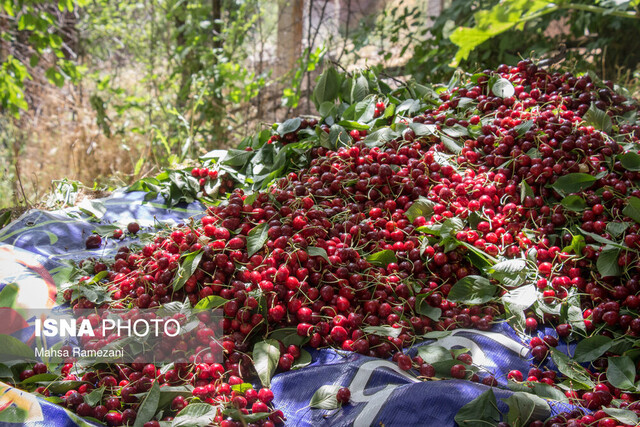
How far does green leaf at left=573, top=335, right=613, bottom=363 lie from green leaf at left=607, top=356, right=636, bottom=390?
30 mm

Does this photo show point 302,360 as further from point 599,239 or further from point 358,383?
point 599,239

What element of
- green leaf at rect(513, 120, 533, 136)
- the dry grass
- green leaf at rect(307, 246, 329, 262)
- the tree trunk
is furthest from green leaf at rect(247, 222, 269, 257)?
the tree trunk

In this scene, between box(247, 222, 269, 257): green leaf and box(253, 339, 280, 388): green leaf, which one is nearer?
box(253, 339, 280, 388): green leaf

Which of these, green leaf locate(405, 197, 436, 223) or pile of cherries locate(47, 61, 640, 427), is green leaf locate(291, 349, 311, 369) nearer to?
pile of cherries locate(47, 61, 640, 427)

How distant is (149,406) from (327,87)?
1570mm

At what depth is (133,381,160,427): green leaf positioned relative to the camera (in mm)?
987

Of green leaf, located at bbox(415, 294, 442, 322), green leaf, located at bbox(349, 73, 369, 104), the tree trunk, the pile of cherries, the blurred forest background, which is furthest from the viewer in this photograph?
the tree trunk

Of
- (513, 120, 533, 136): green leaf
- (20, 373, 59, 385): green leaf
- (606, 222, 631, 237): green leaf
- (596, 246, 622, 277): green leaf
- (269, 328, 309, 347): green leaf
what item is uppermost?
(513, 120, 533, 136): green leaf

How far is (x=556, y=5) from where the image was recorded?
1.37m

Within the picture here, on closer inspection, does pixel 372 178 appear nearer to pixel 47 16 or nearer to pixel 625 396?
pixel 625 396

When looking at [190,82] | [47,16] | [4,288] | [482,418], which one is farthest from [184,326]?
[190,82]

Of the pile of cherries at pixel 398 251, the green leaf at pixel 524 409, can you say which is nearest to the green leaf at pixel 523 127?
the pile of cherries at pixel 398 251

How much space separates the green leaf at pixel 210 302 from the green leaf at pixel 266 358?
0.14 m

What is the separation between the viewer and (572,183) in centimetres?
153
